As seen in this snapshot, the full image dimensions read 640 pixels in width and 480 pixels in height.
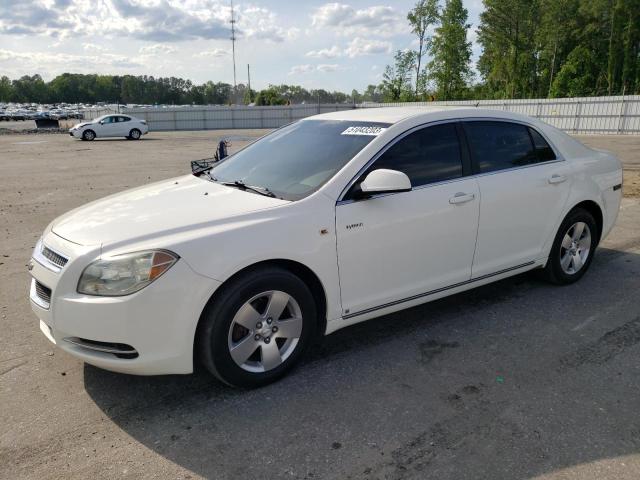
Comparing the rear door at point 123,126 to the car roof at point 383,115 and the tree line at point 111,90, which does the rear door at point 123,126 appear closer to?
the car roof at point 383,115

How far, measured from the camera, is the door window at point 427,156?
383cm

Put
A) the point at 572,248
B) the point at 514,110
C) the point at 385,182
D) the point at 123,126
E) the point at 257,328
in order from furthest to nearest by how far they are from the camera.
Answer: the point at 514,110 → the point at 123,126 → the point at 572,248 → the point at 385,182 → the point at 257,328

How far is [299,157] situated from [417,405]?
1.97m

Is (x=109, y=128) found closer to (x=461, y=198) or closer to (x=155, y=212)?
(x=155, y=212)

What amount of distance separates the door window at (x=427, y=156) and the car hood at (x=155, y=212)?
937 mm

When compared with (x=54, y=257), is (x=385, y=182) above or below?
above

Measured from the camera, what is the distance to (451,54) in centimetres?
5538

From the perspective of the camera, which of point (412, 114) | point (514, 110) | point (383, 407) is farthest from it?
point (514, 110)

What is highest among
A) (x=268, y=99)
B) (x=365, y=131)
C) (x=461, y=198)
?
(x=268, y=99)

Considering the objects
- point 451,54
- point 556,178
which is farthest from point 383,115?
point 451,54

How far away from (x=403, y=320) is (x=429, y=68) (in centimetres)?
5832

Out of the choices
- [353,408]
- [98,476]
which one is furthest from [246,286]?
[98,476]

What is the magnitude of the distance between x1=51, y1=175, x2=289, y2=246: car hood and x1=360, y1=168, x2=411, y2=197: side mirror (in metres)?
0.55

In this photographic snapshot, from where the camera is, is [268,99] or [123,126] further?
[268,99]
